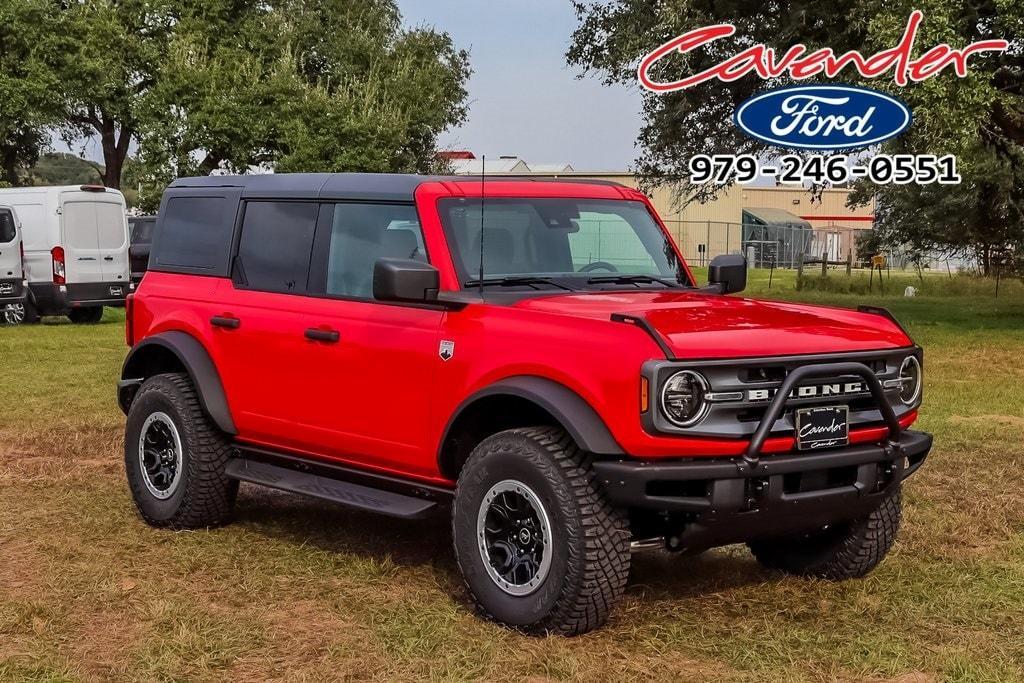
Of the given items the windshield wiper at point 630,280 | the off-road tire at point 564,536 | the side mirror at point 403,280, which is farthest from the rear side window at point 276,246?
the off-road tire at point 564,536

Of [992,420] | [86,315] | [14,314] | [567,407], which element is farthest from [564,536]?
[86,315]

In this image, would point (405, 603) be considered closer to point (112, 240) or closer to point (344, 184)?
point (344, 184)

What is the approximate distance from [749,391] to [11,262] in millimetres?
19178

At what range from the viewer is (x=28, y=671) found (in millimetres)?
5168

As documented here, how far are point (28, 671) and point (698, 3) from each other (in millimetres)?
20310

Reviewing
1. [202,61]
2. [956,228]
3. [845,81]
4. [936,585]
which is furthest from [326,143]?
[936,585]

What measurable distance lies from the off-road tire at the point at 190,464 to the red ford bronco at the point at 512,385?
1 centimetres

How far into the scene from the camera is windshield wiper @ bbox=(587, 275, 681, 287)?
21.5 feet

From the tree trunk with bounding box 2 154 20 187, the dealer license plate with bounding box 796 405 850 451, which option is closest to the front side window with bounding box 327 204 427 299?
the dealer license plate with bounding box 796 405 850 451

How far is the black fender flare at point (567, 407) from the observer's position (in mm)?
5293

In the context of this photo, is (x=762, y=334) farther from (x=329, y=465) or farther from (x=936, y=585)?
(x=329, y=465)

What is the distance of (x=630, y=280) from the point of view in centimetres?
666

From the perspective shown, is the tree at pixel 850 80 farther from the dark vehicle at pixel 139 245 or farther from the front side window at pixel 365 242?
the front side window at pixel 365 242

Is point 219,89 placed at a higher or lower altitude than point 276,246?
higher
